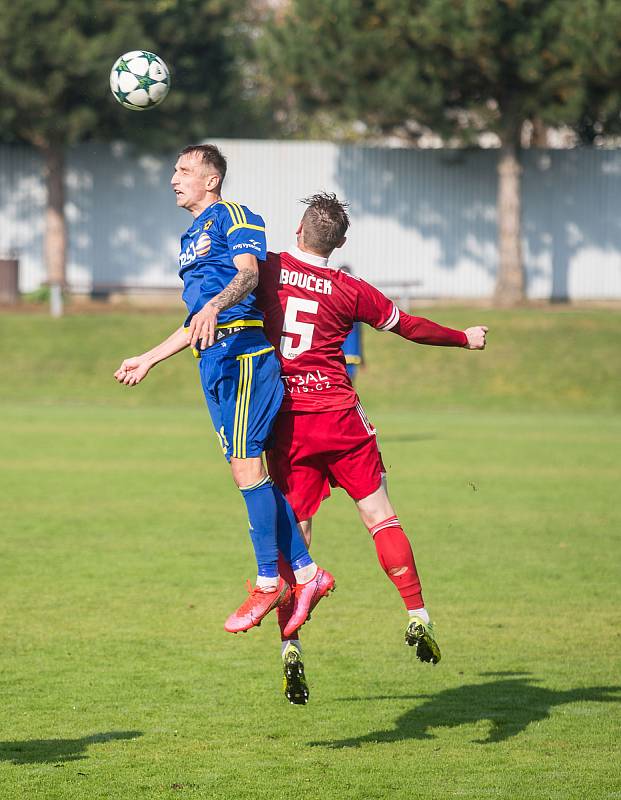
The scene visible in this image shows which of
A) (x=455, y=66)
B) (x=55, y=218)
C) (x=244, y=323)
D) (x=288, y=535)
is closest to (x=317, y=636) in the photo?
(x=288, y=535)

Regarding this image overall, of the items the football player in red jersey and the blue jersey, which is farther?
the football player in red jersey

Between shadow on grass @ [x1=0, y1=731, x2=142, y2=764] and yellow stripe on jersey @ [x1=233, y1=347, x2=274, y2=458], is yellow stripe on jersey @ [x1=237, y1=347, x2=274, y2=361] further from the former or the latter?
shadow on grass @ [x1=0, y1=731, x2=142, y2=764]

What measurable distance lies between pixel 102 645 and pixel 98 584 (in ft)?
6.96

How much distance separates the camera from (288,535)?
717 cm

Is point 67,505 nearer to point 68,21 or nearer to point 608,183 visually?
point 68,21

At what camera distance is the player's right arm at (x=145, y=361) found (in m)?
6.59

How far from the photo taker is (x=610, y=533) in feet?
46.2

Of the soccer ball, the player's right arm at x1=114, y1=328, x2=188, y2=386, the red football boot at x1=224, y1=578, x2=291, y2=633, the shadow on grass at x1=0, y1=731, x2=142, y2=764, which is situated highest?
the soccer ball

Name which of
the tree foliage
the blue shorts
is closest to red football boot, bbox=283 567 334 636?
the blue shorts

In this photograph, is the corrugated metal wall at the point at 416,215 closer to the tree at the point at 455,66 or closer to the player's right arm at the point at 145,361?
the tree at the point at 455,66

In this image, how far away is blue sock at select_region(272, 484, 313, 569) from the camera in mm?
7172

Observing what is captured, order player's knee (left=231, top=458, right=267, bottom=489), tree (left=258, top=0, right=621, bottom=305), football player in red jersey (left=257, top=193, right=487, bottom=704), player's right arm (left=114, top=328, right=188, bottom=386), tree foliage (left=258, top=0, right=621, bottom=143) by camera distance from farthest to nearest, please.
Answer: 1. tree (left=258, top=0, right=621, bottom=305)
2. tree foliage (left=258, top=0, right=621, bottom=143)
3. football player in red jersey (left=257, top=193, right=487, bottom=704)
4. player's knee (left=231, top=458, right=267, bottom=489)
5. player's right arm (left=114, top=328, right=188, bottom=386)

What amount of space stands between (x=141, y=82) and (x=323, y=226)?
6.92 ft

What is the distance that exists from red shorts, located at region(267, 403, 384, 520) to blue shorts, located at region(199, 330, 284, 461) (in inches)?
9.0
